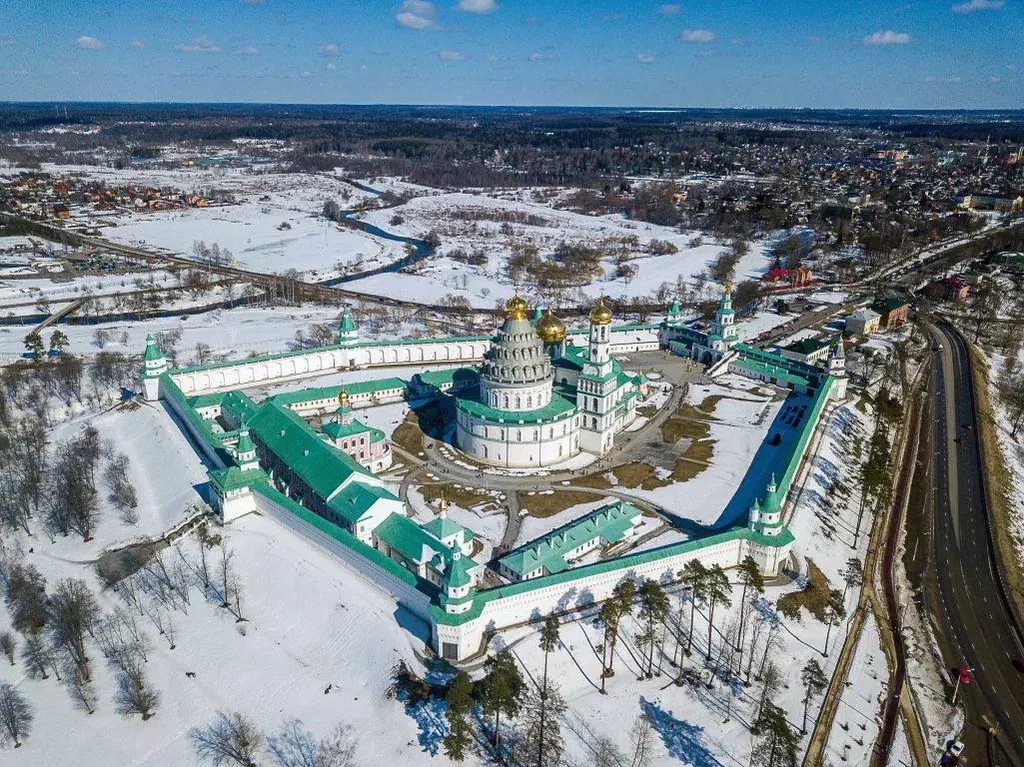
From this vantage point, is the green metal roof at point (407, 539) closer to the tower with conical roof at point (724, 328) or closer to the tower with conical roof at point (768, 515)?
the tower with conical roof at point (768, 515)

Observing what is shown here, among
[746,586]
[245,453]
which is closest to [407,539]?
[245,453]

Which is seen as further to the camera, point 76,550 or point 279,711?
point 76,550

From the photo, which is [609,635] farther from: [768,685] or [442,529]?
[442,529]

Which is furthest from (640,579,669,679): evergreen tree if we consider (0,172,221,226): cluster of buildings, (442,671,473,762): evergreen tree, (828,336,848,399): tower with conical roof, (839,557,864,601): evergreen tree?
(0,172,221,226): cluster of buildings

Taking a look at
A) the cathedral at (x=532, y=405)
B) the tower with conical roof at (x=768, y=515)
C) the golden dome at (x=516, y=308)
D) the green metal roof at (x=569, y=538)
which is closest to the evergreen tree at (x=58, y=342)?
the cathedral at (x=532, y=405)

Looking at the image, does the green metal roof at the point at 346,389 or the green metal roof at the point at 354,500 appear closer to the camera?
the green metal roof at the point at 354,500

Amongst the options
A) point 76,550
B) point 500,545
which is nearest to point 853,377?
point 500,545

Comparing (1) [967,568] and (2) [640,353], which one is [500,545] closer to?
(1) [967,568]
